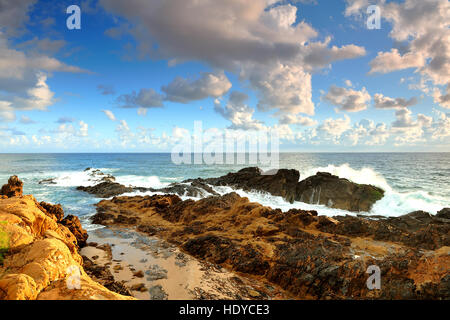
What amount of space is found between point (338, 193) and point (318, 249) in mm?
18161

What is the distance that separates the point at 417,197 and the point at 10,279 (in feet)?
113

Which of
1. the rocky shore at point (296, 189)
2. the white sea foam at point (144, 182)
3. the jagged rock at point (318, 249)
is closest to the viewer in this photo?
the jagged rock at point (318, 249)

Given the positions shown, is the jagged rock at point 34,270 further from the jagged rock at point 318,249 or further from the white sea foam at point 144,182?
the white sea foam at point 144,182

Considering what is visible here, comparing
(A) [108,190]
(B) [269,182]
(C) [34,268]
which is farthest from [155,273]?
(A) [108,190]

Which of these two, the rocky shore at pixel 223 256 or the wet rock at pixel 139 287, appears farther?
the wet rock at pixel 139 287

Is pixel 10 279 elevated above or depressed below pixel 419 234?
above

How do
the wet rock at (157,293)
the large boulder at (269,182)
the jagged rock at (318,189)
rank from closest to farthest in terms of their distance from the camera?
the wet rock at (157,293), the jagged rock at (318,189), the large boulder at (269,182)

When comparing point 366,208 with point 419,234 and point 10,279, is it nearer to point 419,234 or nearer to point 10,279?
point 419,234

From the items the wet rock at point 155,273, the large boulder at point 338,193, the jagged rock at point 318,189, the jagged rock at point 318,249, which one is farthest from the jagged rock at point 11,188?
the large boulder at point 338,193

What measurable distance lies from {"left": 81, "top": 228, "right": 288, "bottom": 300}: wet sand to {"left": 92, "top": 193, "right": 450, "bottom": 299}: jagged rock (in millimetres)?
690

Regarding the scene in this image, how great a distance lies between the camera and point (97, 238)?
530 inches

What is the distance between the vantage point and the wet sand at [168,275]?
7676 millimetres

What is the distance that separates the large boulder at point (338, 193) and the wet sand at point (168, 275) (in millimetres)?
19645
